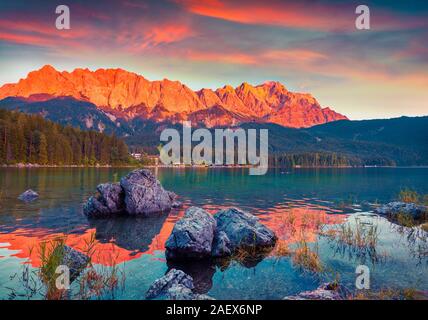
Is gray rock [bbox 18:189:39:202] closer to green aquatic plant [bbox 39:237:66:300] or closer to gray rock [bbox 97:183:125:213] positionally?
gray rock [bbox 97:183:125:213]

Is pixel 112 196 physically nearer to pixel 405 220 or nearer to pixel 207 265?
pixel 207 265

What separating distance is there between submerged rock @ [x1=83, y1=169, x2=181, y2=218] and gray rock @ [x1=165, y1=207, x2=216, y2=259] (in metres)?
16.4

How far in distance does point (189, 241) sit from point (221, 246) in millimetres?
2399

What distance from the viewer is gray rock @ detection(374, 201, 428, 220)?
3077 centimetres

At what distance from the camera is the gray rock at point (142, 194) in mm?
34147

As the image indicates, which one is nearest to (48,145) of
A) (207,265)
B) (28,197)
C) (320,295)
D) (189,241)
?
(28,197)

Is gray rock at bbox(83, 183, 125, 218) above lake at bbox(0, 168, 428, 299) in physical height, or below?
above

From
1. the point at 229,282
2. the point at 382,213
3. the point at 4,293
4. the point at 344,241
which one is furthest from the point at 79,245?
the point at 382,213

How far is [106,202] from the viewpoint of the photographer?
33.2 meters

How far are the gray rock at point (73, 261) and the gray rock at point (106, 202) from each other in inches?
686

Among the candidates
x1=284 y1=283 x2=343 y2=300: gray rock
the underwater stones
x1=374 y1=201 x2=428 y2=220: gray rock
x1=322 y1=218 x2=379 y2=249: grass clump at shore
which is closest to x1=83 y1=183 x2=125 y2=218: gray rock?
the underwater stones

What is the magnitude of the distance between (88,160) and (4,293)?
181071 millimetres

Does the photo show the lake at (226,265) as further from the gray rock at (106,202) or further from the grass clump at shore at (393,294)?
the gray rock at (106,202)

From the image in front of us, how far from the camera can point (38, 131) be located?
15825 centimetres
